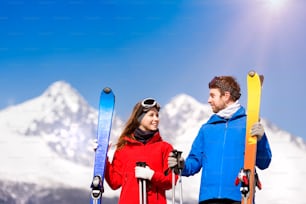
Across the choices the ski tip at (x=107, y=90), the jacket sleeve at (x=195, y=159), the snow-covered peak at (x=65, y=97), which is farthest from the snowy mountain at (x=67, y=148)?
the jacket sleeve at (x=195, y=159)

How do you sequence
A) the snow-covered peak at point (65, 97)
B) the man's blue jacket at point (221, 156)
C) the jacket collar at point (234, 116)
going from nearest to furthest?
1. the man's blue jacket at point (221, 156)
2. the jacket collar at point (234, 116)
3. the snow-covered peak at point (65, 97)

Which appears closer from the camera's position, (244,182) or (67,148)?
(244,182)

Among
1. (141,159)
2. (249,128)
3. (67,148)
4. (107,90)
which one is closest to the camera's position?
(249,128)

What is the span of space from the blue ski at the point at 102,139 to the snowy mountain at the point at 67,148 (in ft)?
27.1

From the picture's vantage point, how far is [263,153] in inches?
180

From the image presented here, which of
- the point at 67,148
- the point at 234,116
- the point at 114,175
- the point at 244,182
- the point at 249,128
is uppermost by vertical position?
the point at 67,148

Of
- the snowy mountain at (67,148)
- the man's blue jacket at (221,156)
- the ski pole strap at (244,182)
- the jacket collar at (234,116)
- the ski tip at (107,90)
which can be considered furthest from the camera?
the snowy mountain at (67,148)

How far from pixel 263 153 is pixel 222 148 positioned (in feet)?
0.90

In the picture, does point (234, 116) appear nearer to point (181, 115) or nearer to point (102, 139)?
point (102, 139)

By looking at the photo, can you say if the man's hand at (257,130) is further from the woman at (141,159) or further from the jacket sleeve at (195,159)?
the woman at (141,159)

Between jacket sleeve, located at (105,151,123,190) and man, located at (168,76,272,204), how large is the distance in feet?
2.01

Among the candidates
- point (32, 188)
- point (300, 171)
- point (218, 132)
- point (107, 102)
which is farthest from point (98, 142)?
point (300, 171)

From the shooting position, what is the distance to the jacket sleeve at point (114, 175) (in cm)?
516

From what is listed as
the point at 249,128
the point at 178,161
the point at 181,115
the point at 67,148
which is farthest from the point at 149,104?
the point at 67,148
